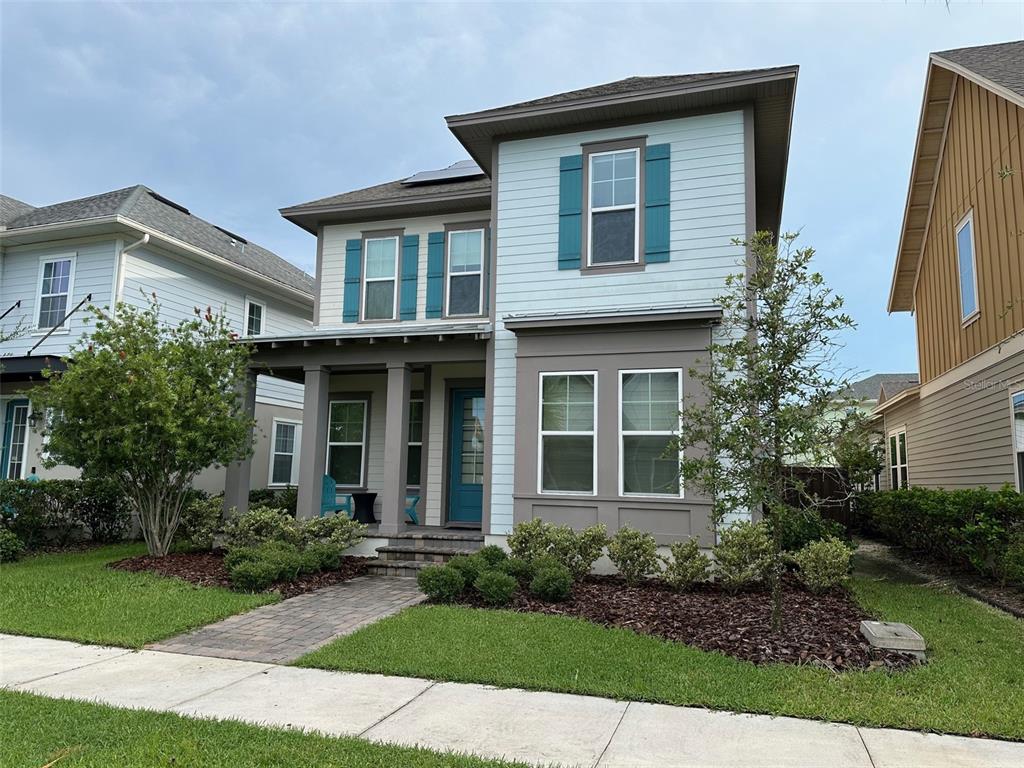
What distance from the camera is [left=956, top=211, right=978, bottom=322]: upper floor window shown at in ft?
37.4

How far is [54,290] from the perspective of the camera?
47.2 feet

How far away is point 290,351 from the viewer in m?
11.4

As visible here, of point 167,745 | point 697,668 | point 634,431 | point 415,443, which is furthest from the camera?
point 415,443

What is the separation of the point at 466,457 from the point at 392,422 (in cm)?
195

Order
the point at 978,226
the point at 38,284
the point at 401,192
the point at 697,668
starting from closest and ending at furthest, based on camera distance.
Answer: the point at 697,668
the point at 978,226
the point at 401,192
the point at 38,284

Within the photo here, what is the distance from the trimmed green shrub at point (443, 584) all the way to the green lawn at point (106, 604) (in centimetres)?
188

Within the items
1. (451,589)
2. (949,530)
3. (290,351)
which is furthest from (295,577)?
(949,530)

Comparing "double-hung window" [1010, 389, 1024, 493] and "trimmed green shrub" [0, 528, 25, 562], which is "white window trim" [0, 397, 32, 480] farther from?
"double-hung window" [1010, 389, 1024, 493]

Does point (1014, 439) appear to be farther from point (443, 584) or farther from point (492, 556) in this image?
point (443, 584)

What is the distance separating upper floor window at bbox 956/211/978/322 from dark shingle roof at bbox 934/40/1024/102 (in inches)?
88.0

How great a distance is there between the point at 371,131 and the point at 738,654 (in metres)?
19.5

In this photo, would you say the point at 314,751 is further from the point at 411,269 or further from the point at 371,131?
the point at 371,131

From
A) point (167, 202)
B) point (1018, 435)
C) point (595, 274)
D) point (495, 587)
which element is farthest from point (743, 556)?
point (167, 202)

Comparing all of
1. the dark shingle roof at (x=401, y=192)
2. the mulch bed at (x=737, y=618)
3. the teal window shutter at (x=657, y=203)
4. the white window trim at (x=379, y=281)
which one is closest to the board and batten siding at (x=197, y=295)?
the white window trim at (x=379, y=281)
